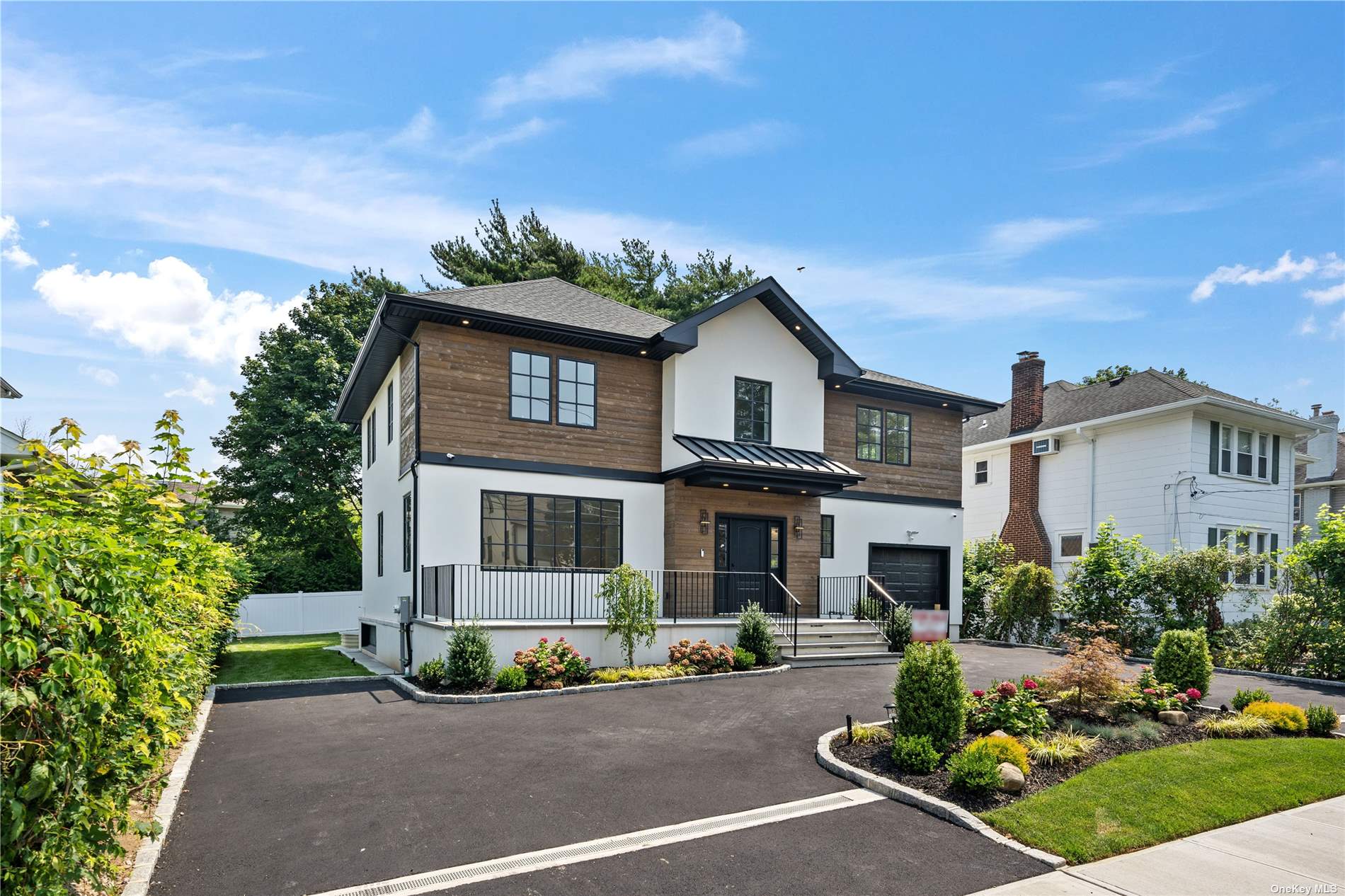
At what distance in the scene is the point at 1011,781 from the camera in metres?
6.46

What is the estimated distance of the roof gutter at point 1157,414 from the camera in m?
19.2

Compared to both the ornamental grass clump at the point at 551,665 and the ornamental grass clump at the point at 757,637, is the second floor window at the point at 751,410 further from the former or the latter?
the ornamental grass clump at the point at 551,665

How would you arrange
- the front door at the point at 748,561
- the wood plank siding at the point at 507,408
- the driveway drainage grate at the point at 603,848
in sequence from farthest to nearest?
1. the front door at the point at 748,561
2. the wood plank siding at the point at 507,408
3. the driveway drainage grate at the point at 603,848

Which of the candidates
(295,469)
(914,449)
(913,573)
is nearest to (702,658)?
(913,573)

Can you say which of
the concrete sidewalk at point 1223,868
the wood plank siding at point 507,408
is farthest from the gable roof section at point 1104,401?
the concrete sidewalk at point 1223,868

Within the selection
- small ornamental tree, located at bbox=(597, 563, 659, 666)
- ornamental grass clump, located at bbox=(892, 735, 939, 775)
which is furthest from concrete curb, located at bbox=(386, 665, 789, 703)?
ornamental grass clump, located at bbox=(892, 735, 939, 775)

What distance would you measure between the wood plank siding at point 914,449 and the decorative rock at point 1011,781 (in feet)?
37.9

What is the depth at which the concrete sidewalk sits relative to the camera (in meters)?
4.87

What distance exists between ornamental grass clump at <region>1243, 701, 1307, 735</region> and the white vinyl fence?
21.4 metres

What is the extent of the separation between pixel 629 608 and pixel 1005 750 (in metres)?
6.84

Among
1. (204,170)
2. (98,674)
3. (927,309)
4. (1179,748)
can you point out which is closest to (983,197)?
(927,309)

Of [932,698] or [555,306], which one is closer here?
[932,698]

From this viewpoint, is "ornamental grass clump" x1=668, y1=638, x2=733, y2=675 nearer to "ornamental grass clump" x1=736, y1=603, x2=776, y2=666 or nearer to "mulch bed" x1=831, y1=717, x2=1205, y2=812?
"ornamental grass clump" x1=736, y1=603, x2=776, y2=666

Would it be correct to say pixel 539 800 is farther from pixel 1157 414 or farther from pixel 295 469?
pixel 295 469
